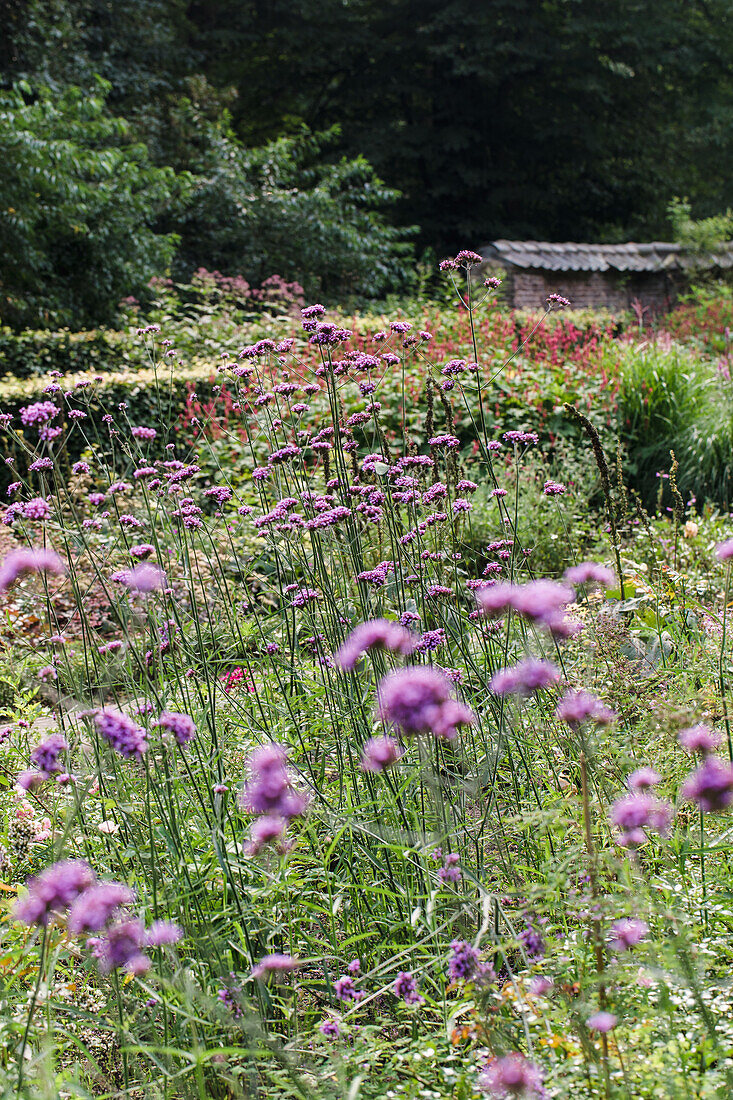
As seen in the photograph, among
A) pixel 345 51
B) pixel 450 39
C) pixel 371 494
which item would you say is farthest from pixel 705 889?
pixel 345 51

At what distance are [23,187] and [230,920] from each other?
35.9ft

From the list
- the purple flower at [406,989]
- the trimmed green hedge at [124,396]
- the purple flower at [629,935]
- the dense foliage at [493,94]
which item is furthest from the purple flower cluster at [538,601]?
the dense foliage at [493,94]

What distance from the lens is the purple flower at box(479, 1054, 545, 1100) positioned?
1.04m

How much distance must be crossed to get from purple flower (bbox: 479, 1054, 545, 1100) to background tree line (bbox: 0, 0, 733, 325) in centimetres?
1293

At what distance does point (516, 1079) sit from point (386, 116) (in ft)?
80.4

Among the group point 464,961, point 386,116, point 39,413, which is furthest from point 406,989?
point 386,116

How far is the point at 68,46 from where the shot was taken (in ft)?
53.7

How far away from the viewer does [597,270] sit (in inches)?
642

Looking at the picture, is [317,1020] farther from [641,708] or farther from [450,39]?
[450,39]

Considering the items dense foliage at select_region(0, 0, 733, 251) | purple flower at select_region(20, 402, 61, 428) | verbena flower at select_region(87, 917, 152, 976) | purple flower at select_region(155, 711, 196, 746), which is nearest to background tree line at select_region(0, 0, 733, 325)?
dense foliage at select_region(0, 0, 733, 251)

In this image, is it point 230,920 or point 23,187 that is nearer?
point 230,920

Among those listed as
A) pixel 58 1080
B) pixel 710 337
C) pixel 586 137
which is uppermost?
pixel 586 137

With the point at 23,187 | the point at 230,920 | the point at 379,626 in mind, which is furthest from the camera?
the point at 23,187

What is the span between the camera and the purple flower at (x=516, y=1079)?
104cm
